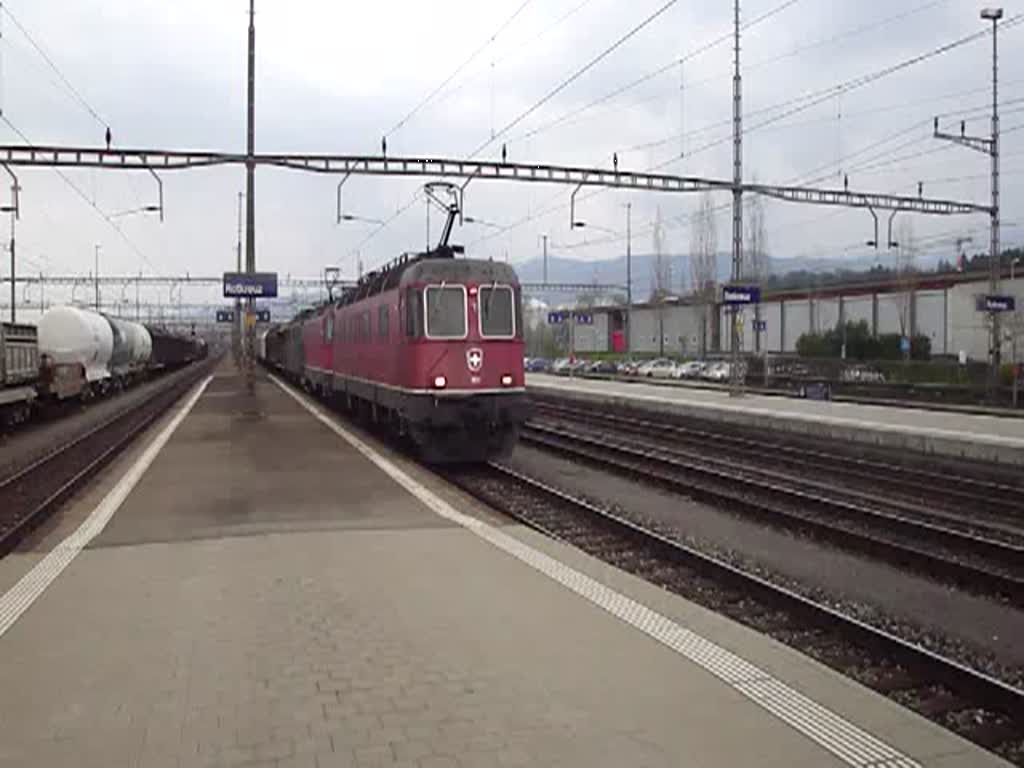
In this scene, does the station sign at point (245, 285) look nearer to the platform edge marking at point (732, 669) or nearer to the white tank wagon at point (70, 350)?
the white tank wagon at point (70, 350)

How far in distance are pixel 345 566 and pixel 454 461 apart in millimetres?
8880

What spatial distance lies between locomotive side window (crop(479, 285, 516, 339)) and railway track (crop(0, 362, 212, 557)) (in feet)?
21.3

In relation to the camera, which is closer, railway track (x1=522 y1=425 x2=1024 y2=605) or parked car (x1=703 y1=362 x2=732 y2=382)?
railway track (x1=522 y1=425 x2=1024 y2=605)

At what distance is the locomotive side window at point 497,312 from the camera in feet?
51.5

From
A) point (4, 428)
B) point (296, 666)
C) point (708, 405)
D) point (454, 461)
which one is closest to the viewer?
point (296, 666)

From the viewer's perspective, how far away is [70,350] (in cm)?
3039

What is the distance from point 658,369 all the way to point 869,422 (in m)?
32.7

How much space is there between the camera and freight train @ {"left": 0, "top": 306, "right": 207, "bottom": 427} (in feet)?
78.0

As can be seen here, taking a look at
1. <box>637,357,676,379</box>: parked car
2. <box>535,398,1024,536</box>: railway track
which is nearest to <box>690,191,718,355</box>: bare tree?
<box>637,357,676,379</box>: parked car

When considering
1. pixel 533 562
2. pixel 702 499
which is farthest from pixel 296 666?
pixel 702 499

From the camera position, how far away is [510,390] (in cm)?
1563

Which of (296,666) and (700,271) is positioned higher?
(700,271)

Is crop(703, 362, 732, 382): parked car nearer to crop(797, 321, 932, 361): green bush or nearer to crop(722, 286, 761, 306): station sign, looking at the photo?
crop(797, 321, 932, 361): green bush

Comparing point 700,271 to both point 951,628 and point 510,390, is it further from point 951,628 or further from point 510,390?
point 951,628
